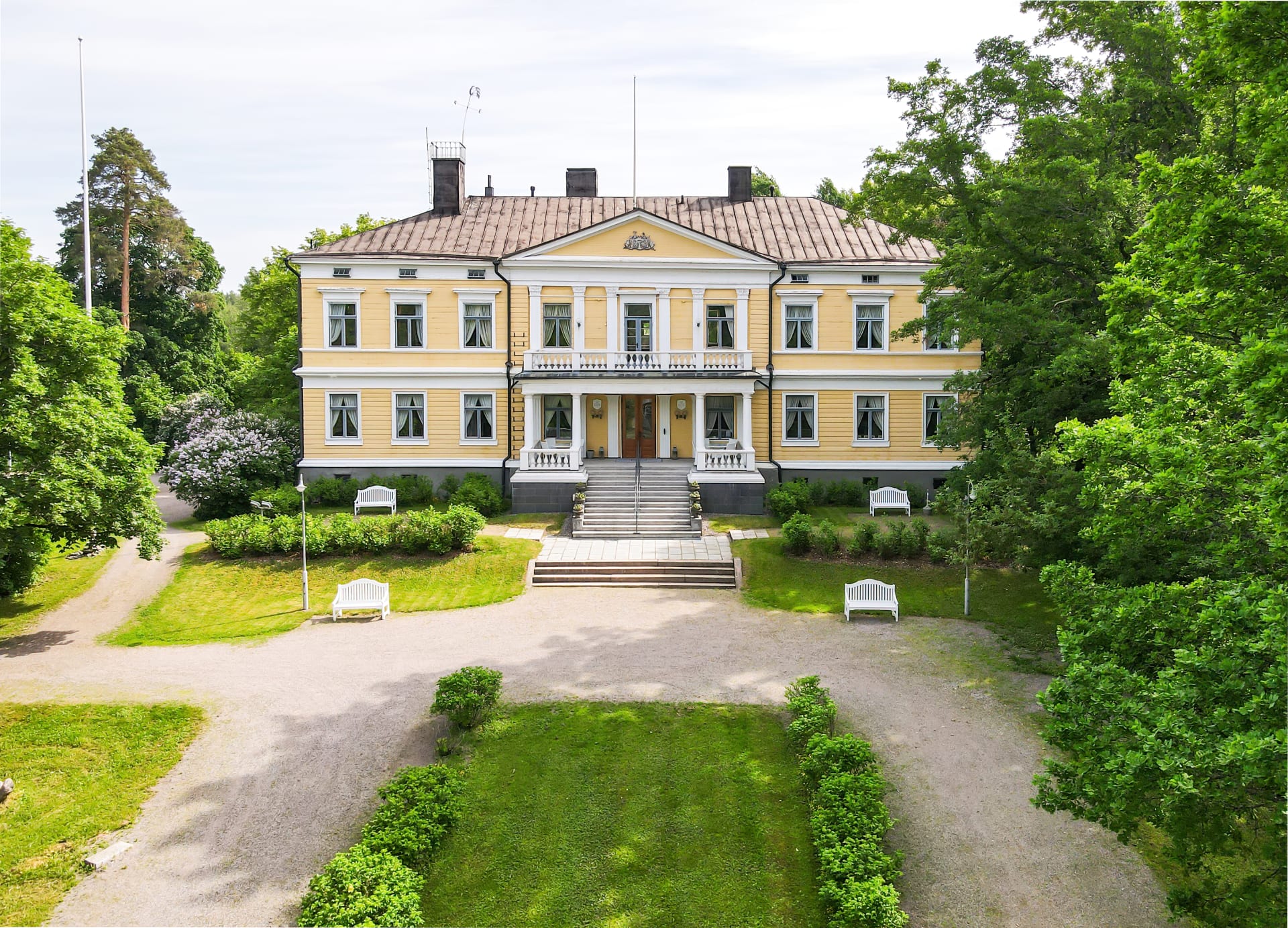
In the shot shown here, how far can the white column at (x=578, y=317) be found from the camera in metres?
28.4

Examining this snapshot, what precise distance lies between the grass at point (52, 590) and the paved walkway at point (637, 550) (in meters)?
10.5

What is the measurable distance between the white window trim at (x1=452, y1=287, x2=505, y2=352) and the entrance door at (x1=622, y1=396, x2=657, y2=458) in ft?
16.2

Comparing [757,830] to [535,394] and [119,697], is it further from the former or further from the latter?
[535,394]

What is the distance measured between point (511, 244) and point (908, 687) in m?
21.2

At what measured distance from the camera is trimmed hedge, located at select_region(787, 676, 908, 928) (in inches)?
332

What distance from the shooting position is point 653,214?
2727 cm

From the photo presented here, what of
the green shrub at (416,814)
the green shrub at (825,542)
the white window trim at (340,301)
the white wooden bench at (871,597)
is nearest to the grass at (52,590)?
the white window trim at (340,301)

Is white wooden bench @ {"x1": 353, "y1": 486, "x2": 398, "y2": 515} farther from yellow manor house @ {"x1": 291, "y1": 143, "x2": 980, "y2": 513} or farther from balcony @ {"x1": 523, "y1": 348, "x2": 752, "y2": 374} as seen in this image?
balcony @ {"x1": 523, "y1": 348, "x2": 752, "y2": 374}

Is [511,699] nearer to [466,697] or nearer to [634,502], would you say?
[466,697]

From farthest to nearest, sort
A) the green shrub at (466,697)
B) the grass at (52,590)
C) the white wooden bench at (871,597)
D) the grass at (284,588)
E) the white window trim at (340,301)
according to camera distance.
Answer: the white window trim at (340,301) → the grass at (52,590) → the white wooden bench at (871,597) → the grass at (284,588) → the green shrub at (466,697)

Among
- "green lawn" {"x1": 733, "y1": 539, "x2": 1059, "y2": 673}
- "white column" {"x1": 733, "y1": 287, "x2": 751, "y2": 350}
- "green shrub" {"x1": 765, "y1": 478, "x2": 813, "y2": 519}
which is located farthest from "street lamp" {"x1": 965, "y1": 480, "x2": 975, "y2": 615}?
"white column" {"x1": 733, "y1": 287, "x2": 751, "y2": 350}

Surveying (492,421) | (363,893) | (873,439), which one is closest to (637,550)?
(492,421)

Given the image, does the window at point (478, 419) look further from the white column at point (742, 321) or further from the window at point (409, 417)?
the white column at point (742, 321)

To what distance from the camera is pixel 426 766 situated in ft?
38.0
